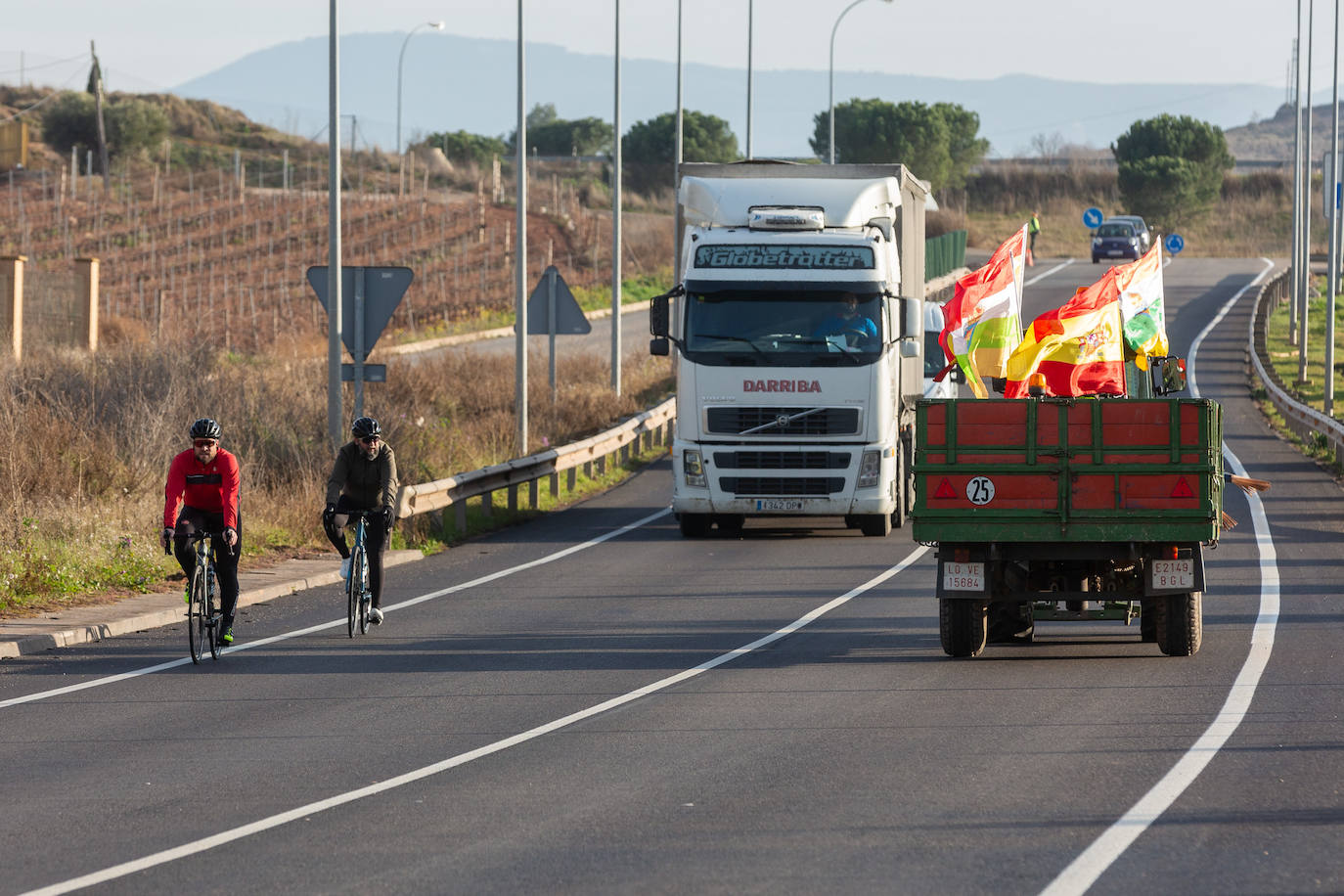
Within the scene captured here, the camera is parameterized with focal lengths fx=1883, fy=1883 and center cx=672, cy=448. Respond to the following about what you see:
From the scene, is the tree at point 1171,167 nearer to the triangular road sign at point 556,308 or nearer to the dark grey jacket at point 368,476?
the triangular road sign at point 556,308

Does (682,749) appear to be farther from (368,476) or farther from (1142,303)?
(1142,303)

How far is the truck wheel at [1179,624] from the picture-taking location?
13.3 m

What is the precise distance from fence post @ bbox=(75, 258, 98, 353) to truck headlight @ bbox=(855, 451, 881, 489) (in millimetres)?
17360

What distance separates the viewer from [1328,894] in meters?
6.93

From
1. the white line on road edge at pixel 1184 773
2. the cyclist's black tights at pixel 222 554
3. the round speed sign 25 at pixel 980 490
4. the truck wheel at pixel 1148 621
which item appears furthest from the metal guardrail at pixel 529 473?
the white line on road edge at pixel 1184 773

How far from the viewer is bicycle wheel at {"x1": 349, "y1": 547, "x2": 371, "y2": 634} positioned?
573 inches

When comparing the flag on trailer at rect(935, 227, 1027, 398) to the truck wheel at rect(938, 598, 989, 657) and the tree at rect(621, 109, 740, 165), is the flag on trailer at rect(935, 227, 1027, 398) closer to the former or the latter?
the truck wheel at rect(938, 598, 989, 657)

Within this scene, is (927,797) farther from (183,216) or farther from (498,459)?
(183,216)

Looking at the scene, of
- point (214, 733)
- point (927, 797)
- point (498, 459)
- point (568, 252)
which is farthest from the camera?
point (568, 252)

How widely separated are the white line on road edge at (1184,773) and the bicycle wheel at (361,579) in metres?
6.56

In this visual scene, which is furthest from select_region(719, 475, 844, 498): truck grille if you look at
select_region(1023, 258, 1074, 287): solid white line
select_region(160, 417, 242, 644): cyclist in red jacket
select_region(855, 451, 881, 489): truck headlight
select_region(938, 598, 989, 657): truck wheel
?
select_region(1023, 258, 1074, 287): solid white line

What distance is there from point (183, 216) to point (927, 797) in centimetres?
6331

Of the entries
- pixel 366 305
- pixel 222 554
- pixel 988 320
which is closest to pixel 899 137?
pixel 366 305

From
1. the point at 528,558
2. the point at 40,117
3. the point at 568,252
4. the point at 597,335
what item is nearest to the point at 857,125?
the point at 568,252
